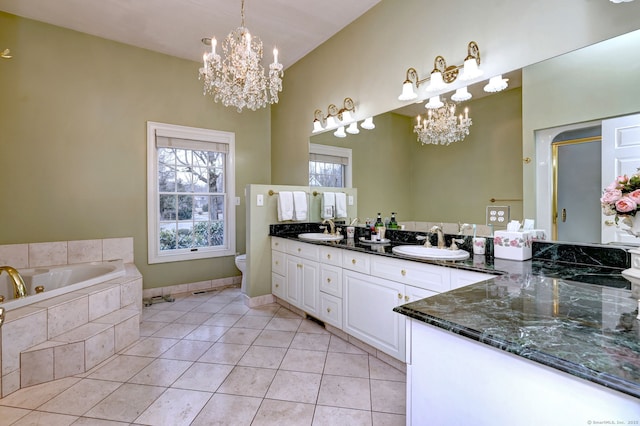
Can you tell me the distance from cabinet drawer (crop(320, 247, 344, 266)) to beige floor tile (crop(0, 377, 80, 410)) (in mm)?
1891

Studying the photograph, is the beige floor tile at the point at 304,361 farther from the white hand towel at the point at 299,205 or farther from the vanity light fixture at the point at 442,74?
the vanity light fixture at the point at 442,74

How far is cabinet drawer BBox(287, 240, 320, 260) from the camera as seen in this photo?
9.12ft

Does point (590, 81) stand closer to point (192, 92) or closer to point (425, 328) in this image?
point (425, 328)

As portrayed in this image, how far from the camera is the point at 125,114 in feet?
11.6

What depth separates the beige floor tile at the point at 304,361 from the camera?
2098 millimetres

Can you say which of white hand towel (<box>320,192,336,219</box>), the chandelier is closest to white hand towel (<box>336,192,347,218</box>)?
white hand towel (<box>320,192,336,219</box>)

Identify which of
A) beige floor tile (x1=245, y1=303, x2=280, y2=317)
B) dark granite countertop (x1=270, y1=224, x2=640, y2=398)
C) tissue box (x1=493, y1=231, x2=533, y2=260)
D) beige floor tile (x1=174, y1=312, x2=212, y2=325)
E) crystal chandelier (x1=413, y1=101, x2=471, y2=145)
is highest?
crystal chandelier (x1=413, y1=101, x2=471, y2=145)

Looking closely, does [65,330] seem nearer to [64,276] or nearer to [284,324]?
[64,276]

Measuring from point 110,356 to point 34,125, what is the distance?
2.50 m

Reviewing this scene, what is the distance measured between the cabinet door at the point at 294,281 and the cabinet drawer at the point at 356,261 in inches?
26.4

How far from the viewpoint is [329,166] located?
3471 mm

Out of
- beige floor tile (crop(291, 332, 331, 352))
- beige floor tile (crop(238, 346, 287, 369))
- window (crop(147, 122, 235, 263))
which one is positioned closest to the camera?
beige floor tile (crop(238, 346, 287, 369))

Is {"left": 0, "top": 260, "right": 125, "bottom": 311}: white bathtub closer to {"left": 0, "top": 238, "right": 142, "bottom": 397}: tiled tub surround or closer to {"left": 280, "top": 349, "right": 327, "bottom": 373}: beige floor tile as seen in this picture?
{"left": 0, "top": 238, "right": 142, "bottom": 397}: tiled tub surround

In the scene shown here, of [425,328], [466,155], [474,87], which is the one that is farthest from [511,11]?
[425,328]
